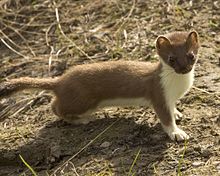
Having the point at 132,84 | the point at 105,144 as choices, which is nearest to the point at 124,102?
the point at 132,84

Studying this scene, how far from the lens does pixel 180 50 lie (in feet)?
13.4

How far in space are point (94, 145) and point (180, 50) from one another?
1022 mm

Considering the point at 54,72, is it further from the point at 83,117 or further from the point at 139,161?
the point at 139,161

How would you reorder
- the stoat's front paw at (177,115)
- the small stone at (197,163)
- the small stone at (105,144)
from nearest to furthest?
1. the small stone at (197,163)
2. the small stone at (105,144)
3. the stoat's front paw at (177,115)

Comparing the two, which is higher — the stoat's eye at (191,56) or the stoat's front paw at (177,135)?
the stoat's eye at (191,56)

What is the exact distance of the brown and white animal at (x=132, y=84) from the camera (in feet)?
13.5

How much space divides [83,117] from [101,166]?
2.30 ft

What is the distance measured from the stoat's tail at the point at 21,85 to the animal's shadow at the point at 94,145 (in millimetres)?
365

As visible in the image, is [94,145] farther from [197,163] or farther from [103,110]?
[197,163]

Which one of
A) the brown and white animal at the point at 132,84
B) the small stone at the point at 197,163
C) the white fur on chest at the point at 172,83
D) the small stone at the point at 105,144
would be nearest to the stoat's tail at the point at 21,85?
the brown and white animal at the point at 132,84

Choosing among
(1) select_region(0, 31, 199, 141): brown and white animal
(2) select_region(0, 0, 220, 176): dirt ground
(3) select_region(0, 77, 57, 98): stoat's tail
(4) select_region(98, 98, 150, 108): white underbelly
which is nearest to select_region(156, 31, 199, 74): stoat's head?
(1) select_region(0, 31, 199, 141): brown and white animal

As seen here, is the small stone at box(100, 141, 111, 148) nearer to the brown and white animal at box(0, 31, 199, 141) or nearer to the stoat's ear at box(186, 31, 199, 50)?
the brown and white animal at box(0, 31, 199, 141)

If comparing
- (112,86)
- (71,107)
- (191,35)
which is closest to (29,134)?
(71,107)

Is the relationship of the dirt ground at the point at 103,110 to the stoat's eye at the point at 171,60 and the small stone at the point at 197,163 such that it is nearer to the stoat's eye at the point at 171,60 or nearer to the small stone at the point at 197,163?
the small stone at the point at 197,163
